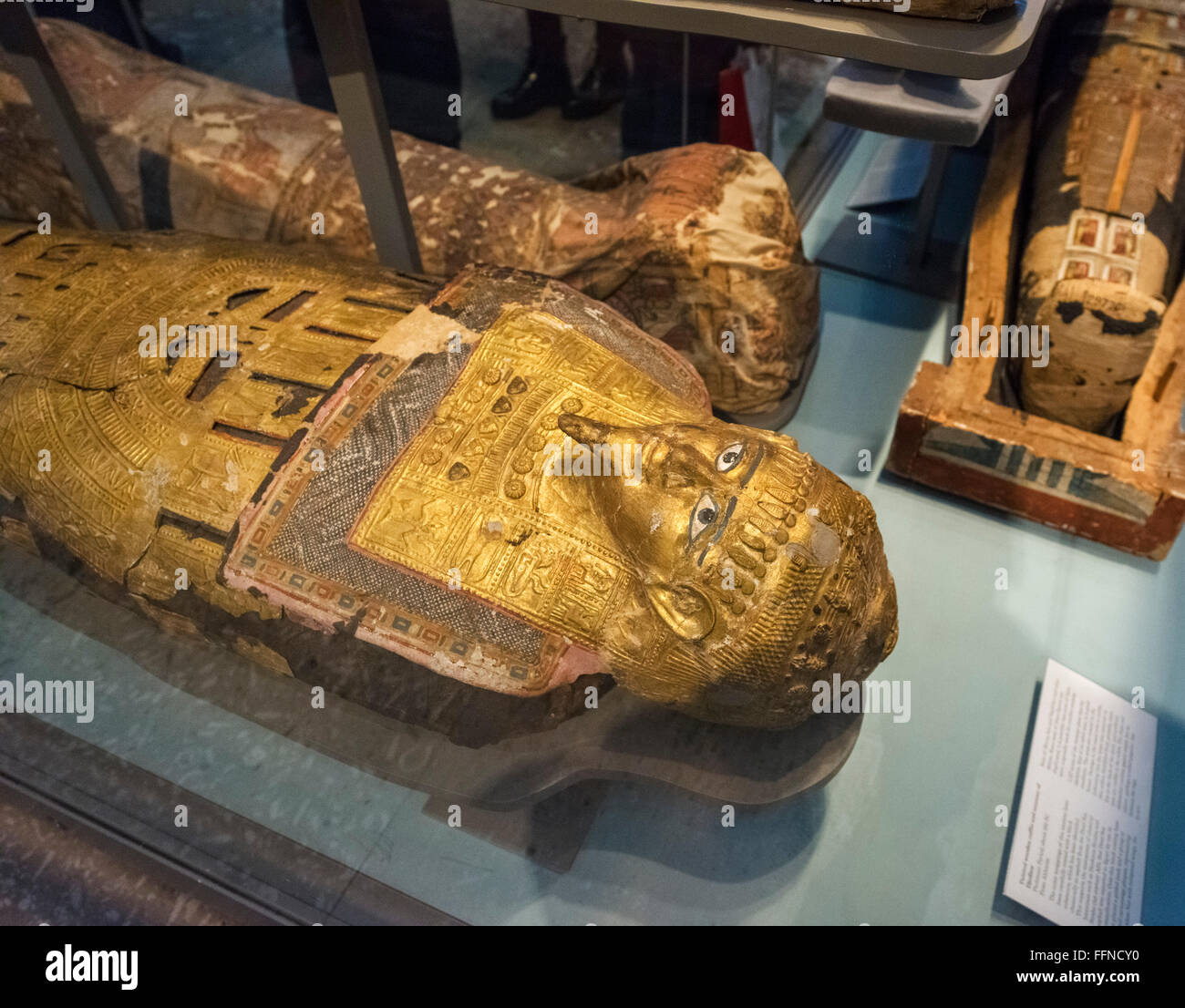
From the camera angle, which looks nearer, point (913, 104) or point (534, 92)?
point (913, 104)

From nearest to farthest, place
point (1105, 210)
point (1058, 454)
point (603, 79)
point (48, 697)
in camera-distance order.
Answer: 1. point (48, 697)
2. point (1058, 454)
3. point (1105, 210)
4. point (603, 79)

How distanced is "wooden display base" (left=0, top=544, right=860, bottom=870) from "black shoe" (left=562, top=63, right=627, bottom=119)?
3559 millimetres

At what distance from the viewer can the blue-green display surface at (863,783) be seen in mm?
2568

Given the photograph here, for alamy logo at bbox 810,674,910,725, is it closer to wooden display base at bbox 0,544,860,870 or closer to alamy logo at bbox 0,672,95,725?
wooden display base at bbox 0,544,860,870

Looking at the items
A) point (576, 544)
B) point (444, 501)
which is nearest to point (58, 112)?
point (444, 501)

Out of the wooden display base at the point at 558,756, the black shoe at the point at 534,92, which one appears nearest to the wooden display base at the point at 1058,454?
the wooden display base at the point at 558,756

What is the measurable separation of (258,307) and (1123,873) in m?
3.04

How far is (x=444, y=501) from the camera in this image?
219 cm

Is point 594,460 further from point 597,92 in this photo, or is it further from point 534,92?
point 534,92

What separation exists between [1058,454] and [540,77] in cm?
342

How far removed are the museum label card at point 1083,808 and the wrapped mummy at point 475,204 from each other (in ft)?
5.22

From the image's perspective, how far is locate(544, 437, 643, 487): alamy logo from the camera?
2115 mm
